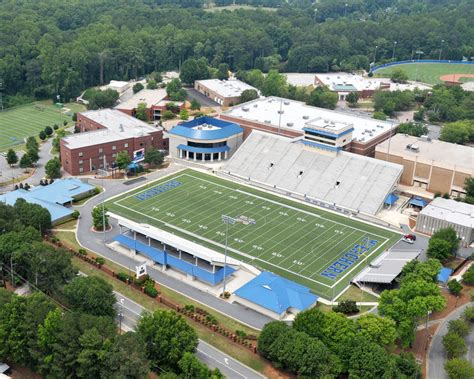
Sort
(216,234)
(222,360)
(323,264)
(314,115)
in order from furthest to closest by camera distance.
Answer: (314,115) < (216,234) < (323,264) < (222,360)

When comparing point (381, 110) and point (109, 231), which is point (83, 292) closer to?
point (109, 231)

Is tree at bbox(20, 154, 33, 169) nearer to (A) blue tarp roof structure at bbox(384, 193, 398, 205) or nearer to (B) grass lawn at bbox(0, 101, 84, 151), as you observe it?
(B) grass lawn at bbox(0, 101, 84, 151)

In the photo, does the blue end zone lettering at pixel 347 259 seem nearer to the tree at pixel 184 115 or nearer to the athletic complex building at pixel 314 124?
the athletic complex building at pixel 314 124

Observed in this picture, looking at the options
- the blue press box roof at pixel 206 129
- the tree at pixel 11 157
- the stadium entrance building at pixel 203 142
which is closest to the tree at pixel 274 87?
the blue press box roof at pixel 206 129

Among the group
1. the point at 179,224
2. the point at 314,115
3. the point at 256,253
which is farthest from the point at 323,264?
the point at 314,115

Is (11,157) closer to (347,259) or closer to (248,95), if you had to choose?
(248,95)

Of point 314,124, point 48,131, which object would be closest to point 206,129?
point 314,124
